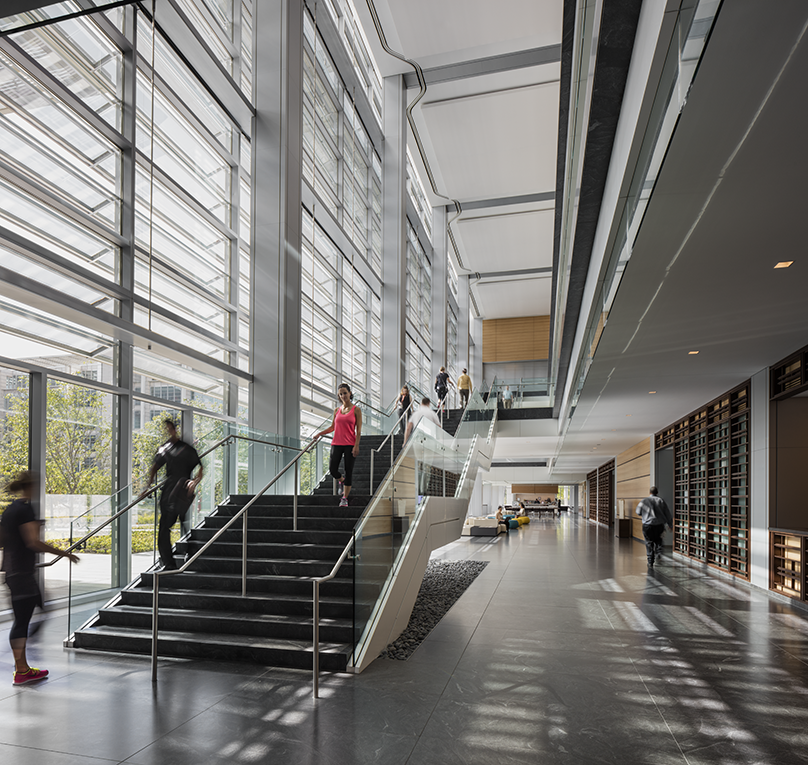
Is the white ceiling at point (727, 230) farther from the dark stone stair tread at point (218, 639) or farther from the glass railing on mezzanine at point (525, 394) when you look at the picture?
the glass railing on mezzanine at point (525, 394)

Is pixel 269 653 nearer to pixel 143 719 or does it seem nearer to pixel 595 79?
pixel 143 719

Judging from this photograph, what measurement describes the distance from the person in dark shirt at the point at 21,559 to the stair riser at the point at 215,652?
935 mm

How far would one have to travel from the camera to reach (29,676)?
472 centimetres

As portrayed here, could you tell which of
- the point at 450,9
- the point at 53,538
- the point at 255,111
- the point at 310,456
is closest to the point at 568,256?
the point at 310,456

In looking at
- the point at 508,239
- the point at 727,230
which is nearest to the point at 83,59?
the point at 727,230

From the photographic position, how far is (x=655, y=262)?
18.9ft

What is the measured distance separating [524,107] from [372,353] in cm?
916

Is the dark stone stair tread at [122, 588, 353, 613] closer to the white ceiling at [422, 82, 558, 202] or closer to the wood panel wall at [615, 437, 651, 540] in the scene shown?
the wood panel wall at [615, 437, 651, 540]

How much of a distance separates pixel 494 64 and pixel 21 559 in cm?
1820

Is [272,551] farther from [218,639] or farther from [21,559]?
[21,559]

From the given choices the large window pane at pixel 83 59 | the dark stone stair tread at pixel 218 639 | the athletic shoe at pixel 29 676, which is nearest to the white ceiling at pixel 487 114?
the large window pane at pixel 83 59

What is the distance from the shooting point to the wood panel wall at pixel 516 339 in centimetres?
3894

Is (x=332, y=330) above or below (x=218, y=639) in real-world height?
above

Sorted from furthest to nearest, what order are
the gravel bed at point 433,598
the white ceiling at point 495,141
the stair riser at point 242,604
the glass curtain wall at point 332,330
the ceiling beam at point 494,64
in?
the white ceiling at point 495,141
the ceiling beam at point 494,64
the glass curtain wall at point 332,330
the gravel bed at point 433,598
the stair riser at point 242,604
